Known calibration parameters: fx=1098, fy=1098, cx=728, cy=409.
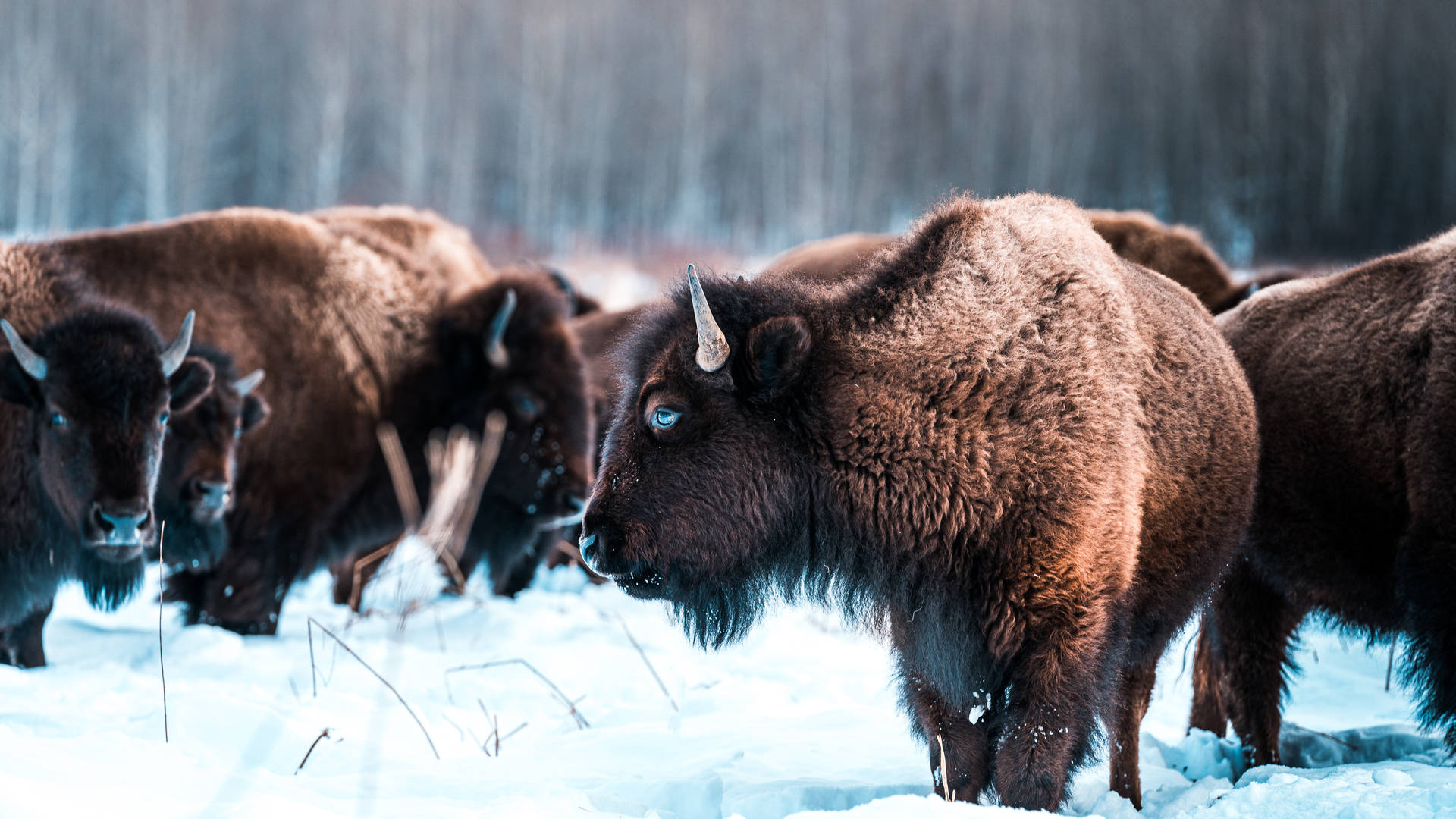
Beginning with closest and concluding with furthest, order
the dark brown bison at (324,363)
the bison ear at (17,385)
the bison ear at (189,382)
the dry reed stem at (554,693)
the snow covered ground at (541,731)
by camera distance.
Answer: the snow covered ground at (541,731) → the dry reed stem at (554,693) → the bison ear at (17,385) → the bison ear at (189,382) → the dark brown bison at (324,363)

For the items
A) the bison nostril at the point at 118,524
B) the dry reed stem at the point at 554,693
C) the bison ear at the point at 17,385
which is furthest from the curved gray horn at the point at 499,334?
the bison nostril at the point at 118,524

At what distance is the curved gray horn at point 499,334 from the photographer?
6.46 m

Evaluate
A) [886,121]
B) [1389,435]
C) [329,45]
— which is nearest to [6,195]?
[329,45]

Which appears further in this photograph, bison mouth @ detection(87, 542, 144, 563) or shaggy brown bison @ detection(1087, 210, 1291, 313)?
shaggy brown bison @ detection(1087, 210, 1291, 313)

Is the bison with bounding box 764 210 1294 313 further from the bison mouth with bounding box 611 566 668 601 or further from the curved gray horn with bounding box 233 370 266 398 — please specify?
the bison mouth with bounding box 611 566 668 601

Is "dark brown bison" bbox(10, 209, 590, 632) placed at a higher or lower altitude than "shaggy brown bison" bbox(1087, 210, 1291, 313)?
lower

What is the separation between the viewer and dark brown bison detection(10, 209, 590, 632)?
5.72 metres

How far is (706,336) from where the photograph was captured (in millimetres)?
2975

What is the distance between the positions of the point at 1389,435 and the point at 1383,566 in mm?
436

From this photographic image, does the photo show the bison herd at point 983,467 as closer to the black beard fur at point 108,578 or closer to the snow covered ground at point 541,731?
the black beard fur at point 108,578

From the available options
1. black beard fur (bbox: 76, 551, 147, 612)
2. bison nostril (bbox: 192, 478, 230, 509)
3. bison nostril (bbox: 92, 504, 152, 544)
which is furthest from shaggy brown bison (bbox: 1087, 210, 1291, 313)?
black beard fur (bbox: 76, 551, 147, 612)

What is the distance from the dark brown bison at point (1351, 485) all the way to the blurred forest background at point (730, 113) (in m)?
18.8

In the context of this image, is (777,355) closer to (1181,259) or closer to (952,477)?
(952,477)

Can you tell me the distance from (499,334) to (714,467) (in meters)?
3.76
